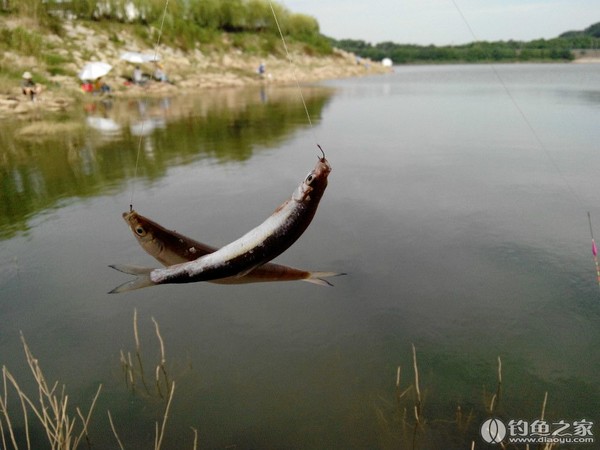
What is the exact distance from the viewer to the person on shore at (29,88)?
1324 inches

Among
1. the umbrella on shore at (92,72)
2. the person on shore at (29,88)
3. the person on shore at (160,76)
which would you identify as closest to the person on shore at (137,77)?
the person on shore at (160,76)

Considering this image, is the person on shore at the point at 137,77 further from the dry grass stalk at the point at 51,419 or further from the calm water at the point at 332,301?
the dry grass stalk at the point at 51,419

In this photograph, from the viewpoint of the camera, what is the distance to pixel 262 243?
296 centimetres

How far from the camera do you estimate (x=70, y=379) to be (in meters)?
6.46

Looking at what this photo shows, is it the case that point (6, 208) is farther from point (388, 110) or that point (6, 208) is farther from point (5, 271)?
point (388, 110)

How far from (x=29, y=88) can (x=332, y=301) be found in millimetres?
34731

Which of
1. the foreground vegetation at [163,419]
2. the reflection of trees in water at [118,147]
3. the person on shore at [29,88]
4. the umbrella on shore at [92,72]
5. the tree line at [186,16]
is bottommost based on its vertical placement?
the foreground vegetation at [163,419]

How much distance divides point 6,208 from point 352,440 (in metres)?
12.2

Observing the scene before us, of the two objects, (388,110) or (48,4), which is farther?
(48,4)

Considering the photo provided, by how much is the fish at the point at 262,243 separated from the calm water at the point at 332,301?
3.29 meters

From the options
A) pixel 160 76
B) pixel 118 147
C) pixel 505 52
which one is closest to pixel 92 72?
pixel 160 76

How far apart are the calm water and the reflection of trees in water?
7.5 inches

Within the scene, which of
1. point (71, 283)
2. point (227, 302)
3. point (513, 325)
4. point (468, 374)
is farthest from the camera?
point (71, 283)

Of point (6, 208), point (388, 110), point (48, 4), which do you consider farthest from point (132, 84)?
point (6, 208)
